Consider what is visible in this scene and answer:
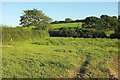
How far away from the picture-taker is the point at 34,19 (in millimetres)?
73562

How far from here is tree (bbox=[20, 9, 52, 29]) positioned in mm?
71750

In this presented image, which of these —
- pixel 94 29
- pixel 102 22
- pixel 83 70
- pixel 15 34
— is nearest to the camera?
pixel 83 70

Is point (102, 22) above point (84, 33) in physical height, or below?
above

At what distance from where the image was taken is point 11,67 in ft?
38.9

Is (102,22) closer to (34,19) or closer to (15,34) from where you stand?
(34,19)

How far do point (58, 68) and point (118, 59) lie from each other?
6.61 m

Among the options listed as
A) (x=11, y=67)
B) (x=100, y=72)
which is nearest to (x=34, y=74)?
(x=11, y=67)

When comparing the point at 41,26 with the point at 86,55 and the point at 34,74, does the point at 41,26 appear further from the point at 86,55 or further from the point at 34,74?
the point at 34,74

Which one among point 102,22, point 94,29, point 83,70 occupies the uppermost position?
point 102,22

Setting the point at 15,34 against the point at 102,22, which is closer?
the point at 15,34

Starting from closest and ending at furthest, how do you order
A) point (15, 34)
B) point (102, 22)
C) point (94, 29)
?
point (15, 34) < point (94, 29) < point (102, 22)

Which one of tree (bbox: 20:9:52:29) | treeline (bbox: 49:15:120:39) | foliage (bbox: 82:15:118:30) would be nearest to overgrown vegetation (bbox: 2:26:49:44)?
treeline (bbox: 49:15:120:39)

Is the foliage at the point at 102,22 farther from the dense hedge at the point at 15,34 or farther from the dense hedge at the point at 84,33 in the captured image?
the dense hedge at the point at 15,34

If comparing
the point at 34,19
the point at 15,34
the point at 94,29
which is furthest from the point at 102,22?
the point at 15,34
